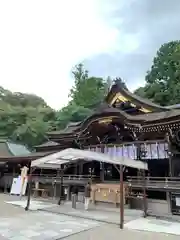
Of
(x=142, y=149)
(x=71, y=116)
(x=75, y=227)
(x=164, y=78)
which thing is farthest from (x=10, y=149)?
(x=164, y=78)

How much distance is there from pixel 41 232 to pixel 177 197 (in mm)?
5928

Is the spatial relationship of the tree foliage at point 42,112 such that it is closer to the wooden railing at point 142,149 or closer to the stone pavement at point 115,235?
the wooden railing at point 142,149

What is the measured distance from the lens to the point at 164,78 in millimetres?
39188

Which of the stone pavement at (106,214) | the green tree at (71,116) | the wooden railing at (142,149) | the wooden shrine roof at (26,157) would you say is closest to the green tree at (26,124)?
the green tree at (71,116)

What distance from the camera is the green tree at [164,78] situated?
3281 centimetres

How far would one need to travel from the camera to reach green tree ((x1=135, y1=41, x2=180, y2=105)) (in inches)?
1292

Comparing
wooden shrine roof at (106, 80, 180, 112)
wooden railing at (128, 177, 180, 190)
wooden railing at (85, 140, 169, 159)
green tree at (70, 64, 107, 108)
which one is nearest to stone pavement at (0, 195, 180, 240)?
wooden railing at (128, 177, 180, 190)

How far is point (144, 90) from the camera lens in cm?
3684

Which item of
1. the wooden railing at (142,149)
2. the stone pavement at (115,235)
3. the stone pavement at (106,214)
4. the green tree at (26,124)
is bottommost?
the stone pavement at (115,235)

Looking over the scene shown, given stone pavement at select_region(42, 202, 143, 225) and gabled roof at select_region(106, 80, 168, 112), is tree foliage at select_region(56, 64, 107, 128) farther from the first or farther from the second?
stone pavement at select_region(42, 202, 143, 225)

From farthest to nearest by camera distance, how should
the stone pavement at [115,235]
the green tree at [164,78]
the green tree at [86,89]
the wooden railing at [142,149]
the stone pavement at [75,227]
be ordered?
the green tree at [86,89] → the green tree at [164,78] → the wooden railing at [142,149] → the stone pavement at [75,227] → the stone pavement at [115,235]

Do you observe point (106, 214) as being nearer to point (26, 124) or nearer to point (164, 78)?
point (26, 124)

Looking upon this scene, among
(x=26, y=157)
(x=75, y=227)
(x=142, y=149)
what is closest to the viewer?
(x=75, y=227)

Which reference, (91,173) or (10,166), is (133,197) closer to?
(91,173)
